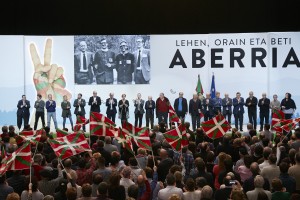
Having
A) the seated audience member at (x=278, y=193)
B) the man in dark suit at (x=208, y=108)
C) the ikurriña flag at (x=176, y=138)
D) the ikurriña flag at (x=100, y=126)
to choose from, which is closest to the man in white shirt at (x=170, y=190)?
the seated audience member at (x=278, y=193)

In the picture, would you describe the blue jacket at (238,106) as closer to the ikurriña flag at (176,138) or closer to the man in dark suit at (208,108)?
the man in dark suit at (208,108)

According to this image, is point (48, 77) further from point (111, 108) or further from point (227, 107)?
point (227, 107)

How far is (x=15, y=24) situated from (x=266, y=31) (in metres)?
12.1

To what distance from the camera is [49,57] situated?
3278 cm

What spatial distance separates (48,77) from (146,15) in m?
5.60

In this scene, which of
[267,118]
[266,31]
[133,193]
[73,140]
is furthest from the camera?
[266,31]

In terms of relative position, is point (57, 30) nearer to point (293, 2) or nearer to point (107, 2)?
point (107, 2)

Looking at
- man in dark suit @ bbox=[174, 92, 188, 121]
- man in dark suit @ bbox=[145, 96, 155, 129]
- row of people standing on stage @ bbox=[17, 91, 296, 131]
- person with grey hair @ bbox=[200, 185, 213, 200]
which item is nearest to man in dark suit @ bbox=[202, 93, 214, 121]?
row of people standing on stage @ bbox=[17, 91, 296, 131]

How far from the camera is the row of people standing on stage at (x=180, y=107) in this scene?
30.4 m

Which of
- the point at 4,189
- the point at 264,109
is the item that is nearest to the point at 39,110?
the point at 264,109

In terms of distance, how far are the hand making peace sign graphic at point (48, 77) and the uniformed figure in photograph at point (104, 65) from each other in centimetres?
168

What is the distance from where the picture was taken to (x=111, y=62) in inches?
1293

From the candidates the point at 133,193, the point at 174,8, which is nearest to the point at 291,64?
the point at 174,8

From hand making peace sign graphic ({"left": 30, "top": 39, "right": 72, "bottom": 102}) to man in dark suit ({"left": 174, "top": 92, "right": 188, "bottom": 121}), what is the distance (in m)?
5.31
